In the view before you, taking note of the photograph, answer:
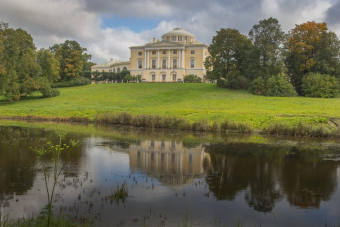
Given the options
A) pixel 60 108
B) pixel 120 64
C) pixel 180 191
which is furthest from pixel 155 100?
pixel 120 64

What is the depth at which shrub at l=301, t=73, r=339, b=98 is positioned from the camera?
4294 cm

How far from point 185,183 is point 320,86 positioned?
38.7 meters

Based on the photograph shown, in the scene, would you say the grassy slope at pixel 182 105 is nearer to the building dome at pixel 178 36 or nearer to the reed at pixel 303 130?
the reed at pixel 303 130

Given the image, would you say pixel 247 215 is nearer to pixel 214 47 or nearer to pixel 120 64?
pixel 214 47

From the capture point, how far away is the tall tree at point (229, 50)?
49.6m

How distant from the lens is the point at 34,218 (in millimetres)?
7348

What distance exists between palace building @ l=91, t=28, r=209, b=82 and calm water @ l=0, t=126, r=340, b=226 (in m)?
62.5

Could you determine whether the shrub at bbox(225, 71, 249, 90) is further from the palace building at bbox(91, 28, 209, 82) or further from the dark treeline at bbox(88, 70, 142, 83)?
the dark treeline at bbox(88, 70, 142, 83)

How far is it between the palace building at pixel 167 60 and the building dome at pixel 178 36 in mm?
3012

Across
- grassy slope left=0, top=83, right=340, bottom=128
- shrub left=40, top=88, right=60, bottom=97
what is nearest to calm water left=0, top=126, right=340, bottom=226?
grassy slope left=0, top=83, right=340, bottom=128

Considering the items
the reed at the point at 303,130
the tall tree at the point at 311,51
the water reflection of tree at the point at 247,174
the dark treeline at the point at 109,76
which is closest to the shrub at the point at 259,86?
the tall tree at the point at 311,51

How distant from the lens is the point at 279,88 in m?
43.9

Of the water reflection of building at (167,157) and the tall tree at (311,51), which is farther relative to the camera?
the tall tree at (311,51)

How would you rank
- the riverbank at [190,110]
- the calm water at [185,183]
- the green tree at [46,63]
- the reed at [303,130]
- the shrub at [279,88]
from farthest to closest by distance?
the green tree at [46,63] < the shrub at [279,88] < the riverbank at [190,110] < the reed at [303,130] < the calm water at [185,183]
